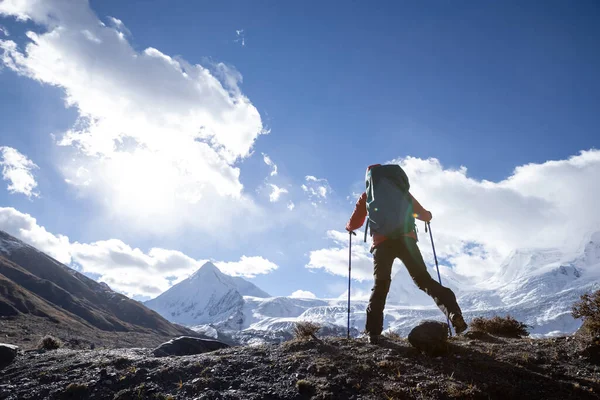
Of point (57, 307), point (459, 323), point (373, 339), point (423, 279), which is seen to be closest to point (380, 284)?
point (423, 279)

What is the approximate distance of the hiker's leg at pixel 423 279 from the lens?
25.0 ft

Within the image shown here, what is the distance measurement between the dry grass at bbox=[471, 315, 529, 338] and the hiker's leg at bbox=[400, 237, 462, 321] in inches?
115

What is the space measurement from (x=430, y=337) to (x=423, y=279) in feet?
4.12

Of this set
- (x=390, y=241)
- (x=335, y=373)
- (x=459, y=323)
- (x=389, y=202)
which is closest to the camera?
(x=335, y=373)

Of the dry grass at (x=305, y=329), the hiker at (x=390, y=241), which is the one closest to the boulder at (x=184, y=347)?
the dry grass at (x=305, y=329)

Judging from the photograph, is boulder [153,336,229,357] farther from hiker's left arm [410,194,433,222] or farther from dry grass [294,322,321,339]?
hiker's left arm [410,194,433,222]

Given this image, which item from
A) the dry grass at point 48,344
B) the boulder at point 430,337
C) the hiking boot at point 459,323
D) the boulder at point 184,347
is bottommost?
the dry grass at point 48,344

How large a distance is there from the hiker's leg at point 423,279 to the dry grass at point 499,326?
2.92 meters

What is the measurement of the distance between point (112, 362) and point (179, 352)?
220cm

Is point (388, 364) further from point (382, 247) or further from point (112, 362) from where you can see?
point (112, 362)

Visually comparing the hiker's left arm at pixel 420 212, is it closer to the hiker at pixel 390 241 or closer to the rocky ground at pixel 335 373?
the hiker at pixel 390 241

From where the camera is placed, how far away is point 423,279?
794 cm

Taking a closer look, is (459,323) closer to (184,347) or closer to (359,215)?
(359,215)

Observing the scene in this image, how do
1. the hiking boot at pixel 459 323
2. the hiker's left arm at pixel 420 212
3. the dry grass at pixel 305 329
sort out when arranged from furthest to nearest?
the hiker's left arm at pixel 420 212 → the dry grass at pixel 305 329 → the hiking boot at pixel 459 323
